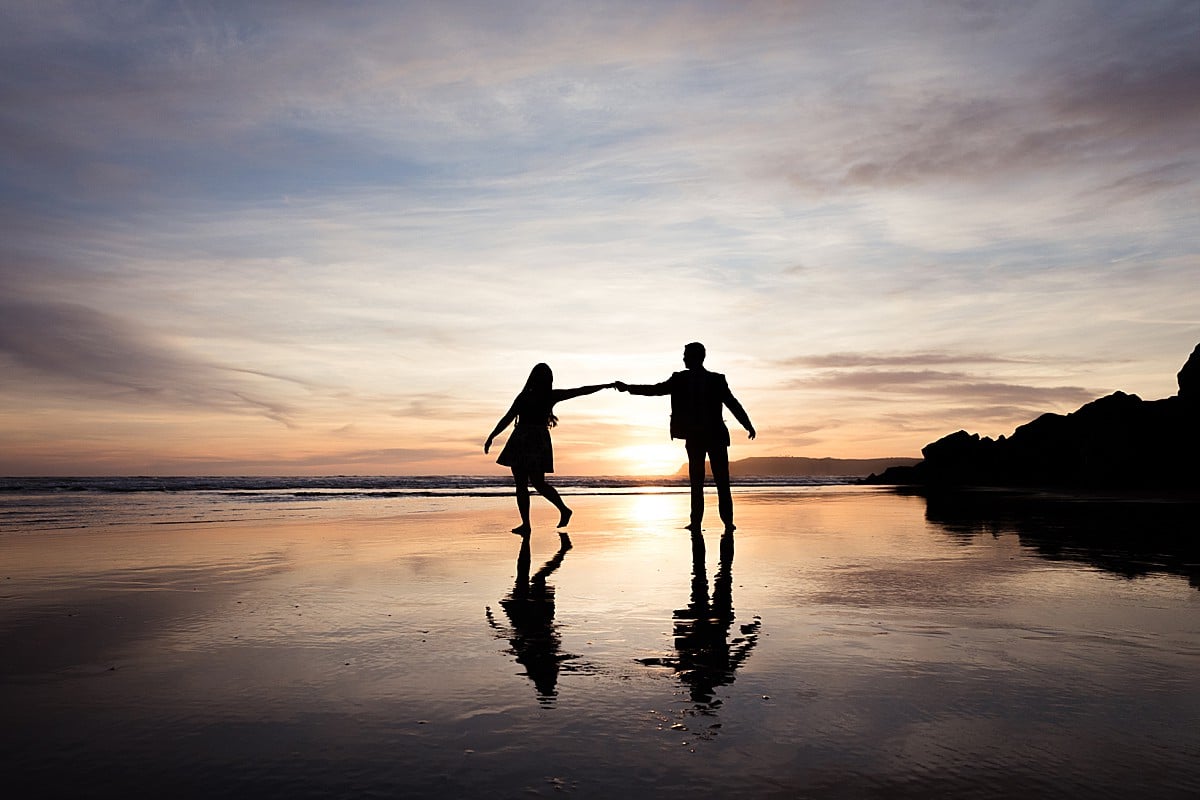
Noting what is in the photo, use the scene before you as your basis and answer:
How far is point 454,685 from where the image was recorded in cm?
376

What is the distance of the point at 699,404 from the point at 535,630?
24.4ft

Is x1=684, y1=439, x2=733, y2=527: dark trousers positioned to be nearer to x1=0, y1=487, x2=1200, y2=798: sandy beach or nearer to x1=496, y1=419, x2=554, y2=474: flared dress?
x1=496, y1=419, x2=554, y2=474: flared dress

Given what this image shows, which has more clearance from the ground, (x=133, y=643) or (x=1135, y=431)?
(x=1135, y=431)

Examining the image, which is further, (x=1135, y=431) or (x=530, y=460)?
(x=1135, y=431)

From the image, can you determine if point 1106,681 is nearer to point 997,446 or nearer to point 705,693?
point 705,693

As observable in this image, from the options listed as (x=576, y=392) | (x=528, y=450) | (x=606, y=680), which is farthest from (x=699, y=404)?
(x=606, y=680)

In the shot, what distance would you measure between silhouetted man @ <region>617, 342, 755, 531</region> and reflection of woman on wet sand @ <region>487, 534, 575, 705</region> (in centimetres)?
461

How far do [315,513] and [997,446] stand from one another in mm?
37335

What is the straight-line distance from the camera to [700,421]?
12070mm

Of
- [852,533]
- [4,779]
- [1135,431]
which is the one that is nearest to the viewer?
[4,779]

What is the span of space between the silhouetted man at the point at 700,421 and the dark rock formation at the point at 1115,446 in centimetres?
2334

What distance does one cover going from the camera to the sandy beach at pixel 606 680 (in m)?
2.69

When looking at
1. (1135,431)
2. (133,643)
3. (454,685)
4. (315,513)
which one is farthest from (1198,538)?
(1135,431)

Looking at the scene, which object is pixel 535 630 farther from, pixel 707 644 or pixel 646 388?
pixel 646 388
